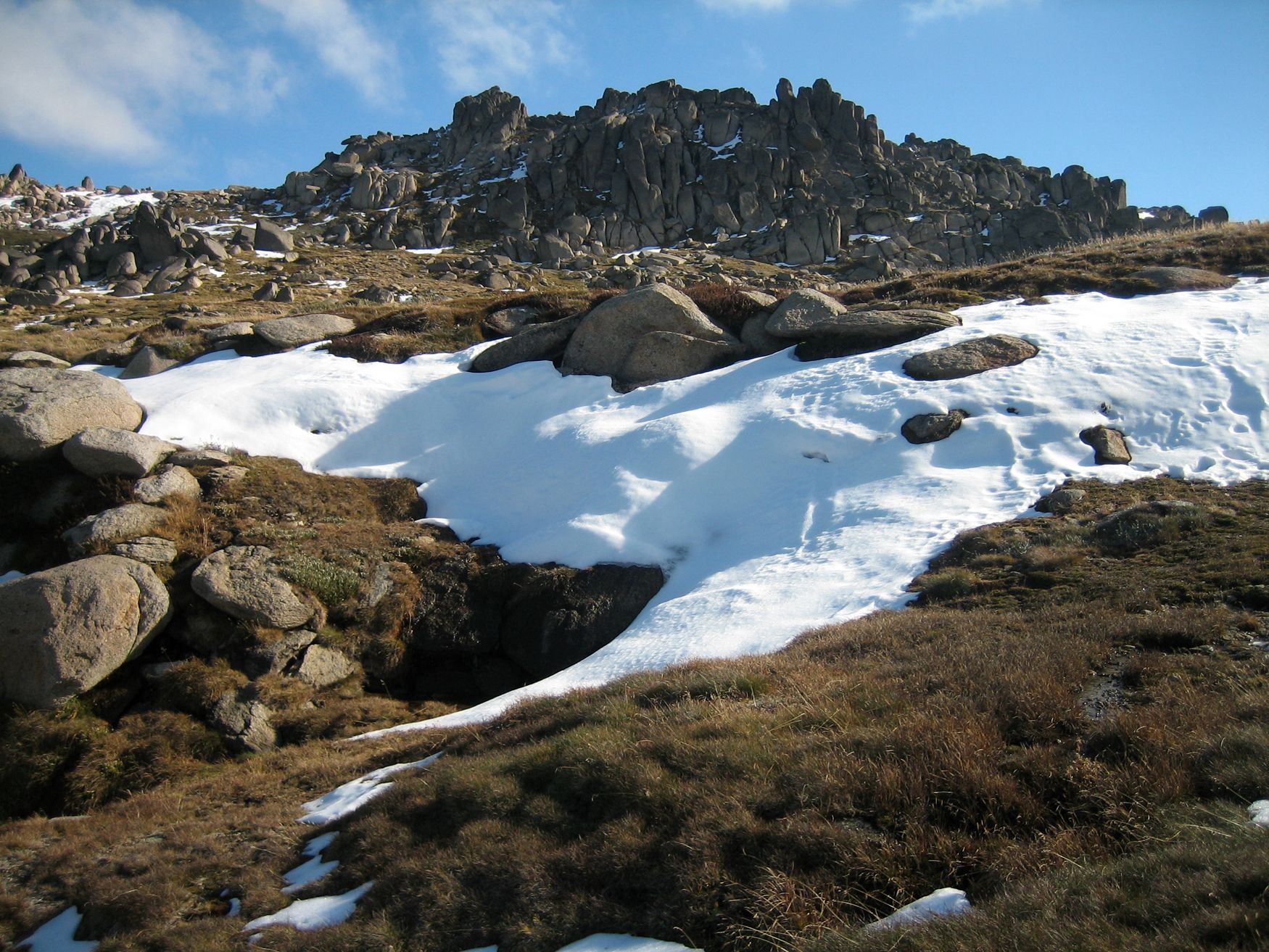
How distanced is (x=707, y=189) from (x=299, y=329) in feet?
335

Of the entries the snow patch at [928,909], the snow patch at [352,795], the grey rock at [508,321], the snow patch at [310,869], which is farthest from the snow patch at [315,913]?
the grey rock at [508,321]

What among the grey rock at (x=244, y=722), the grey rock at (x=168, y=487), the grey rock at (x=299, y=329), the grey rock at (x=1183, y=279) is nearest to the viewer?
the grey rock at (x=244, y=722)

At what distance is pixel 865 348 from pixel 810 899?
20035 mm

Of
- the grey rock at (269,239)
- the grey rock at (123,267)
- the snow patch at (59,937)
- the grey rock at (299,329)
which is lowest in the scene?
the snow patch at (59,937)

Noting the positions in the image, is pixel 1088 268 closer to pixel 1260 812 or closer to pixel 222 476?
pixel 1260 812

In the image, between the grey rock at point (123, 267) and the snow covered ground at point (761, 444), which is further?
the grey rock at point (123, 267)

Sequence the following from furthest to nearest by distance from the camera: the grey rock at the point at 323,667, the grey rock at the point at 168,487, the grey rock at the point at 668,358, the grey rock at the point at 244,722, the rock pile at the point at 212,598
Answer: the grey rock at the point at 668,358
the grey rock at the point at 168,487
the grey rock at the point at 323,667
the rock pile at the point at 212,598
the grey rock at the point at 244,722

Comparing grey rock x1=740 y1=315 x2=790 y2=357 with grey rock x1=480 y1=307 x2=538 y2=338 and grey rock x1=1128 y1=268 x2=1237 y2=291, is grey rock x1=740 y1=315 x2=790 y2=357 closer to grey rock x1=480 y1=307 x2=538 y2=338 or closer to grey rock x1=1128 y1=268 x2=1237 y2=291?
grey rock x1=480 y1=307 x2=538 y2=338

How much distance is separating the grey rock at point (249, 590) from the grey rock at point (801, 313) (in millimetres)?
16754

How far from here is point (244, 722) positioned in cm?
1267

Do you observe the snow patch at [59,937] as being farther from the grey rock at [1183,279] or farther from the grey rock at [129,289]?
the grey rock at [129,289]

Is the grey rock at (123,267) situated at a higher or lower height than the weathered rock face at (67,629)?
higher

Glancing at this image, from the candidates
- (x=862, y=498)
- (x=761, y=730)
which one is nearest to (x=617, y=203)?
(x=862, y=498)

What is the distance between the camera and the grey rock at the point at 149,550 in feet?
47.8
